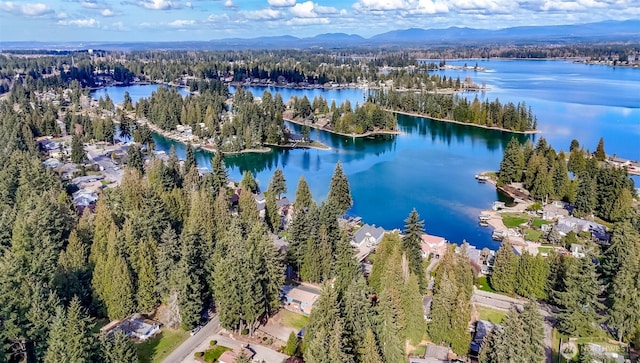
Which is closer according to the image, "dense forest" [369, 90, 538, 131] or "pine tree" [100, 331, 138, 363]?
"pine tree" [100, 331, 138, 363]

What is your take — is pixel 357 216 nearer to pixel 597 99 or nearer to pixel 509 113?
pixel 509 113

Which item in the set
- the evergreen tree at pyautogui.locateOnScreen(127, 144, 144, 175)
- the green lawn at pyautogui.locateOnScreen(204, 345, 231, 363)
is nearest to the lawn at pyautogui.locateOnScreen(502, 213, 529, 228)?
the green lawn at pyautogui.locateOnScreen(204, 345, 231, 363)

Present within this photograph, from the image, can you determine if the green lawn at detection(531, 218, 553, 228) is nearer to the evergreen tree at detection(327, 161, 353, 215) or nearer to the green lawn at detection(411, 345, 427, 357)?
the evergreen tree at detection(327, 161, 353, 215)

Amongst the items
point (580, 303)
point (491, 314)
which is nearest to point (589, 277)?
point (580, 303)

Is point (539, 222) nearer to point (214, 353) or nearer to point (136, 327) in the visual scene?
point (214, 353)

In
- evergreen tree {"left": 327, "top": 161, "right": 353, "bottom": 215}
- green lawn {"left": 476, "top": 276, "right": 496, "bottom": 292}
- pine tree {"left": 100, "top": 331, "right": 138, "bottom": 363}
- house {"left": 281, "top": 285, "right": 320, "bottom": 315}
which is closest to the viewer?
pine tree {"left": 100, "top": 331, "right": 138, "bottom": 363}

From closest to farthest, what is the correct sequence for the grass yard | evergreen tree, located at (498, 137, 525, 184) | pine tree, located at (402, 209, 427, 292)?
pine tree, located at (402, 209, 427, 292)
the grass yard
evergreen tree, located at (498, 137, 525, 184)

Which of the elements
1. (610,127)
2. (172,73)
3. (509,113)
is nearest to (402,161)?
(509,113)

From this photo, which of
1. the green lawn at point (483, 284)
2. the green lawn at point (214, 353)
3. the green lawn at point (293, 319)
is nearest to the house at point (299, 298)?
the green lawn at point (293, 319)
